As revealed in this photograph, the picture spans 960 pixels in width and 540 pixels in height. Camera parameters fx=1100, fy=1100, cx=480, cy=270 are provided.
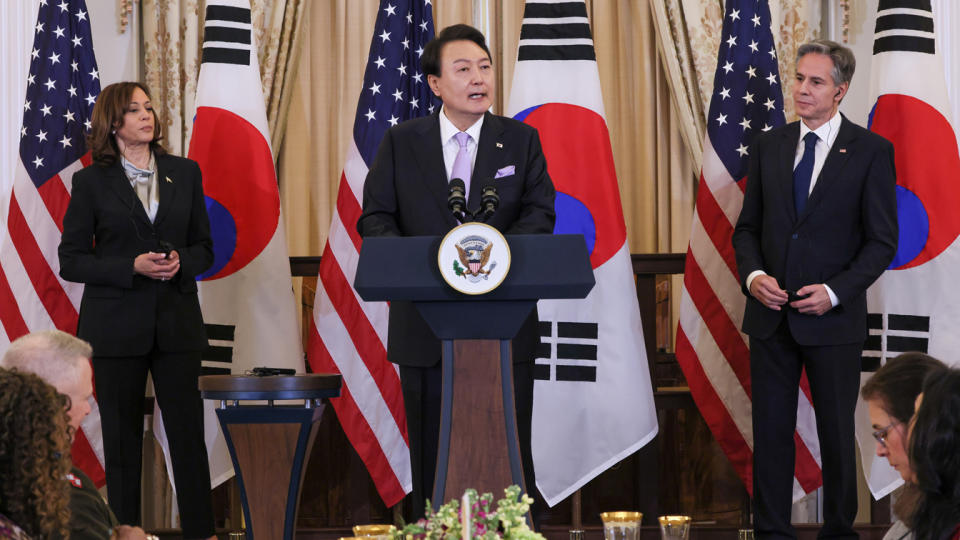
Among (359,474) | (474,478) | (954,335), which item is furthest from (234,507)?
(954,335)

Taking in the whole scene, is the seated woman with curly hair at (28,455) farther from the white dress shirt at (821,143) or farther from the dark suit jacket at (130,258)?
the white dress shirt at (821,143)

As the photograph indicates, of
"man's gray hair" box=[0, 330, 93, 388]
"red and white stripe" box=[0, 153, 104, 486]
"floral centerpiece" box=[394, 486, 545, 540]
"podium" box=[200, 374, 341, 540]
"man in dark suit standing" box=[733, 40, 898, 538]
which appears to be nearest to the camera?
"floral centerpiece" box=[394, 486, 545, 540]

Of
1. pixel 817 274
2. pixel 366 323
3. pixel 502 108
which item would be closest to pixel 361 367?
pixel 366 323

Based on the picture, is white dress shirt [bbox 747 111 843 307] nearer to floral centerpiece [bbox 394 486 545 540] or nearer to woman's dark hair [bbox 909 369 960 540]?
woman's dark hair [bbox 909 369 960 540]

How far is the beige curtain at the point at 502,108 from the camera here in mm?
5656

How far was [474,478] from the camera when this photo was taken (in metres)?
2.83

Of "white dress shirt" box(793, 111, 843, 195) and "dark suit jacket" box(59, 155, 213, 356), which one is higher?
"white dress shirt" box(793, 111, 843, 195)

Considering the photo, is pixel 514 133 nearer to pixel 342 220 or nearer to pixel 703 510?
pixel 342 220

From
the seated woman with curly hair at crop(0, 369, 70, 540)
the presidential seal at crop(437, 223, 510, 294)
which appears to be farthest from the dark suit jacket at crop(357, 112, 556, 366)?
the seated woman with curly hair at crop(0, 369, 70, 540)

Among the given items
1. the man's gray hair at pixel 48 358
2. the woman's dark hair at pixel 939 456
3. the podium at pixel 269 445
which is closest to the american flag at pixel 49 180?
the podium at pixel 269 445

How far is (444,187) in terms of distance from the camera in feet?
11.1

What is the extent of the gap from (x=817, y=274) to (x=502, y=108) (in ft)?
7.52

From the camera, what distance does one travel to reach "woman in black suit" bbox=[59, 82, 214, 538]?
13.5 feet

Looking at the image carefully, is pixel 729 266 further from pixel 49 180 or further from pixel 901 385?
pixel 49 180
